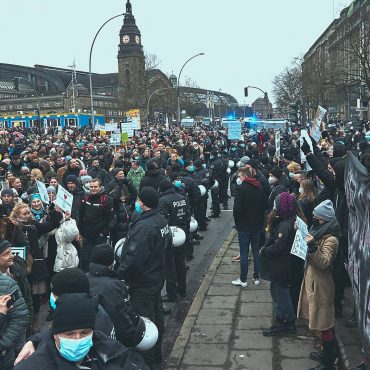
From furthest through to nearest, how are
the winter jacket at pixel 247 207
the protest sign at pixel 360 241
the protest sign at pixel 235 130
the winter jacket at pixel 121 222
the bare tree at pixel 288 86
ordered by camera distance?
the bare tree at pixel 288 86
the protest sign at pixel 235 130
the winter jacket at pixel 121 222
the winter jacket at pixel 247 207
the protest sign at pixel 360 241

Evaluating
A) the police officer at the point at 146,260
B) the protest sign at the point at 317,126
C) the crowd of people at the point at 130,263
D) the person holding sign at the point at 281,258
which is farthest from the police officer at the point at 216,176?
the police officer at the point at 146,260

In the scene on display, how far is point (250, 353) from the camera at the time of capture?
17.9 ft

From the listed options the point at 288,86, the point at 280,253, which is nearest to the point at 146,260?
the point at 280,253

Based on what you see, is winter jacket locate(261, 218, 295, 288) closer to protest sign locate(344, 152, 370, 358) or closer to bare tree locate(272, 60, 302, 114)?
protest sign locate(344, 152, 370, 358)

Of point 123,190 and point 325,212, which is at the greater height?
point 325,212

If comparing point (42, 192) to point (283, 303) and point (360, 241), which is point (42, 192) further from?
point (360, 241)

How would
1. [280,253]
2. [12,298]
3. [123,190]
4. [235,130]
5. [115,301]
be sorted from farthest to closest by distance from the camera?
[235,130] < [123,190] < [280,253] < [115,301] < [12,298]

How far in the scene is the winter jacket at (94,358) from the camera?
254 cm

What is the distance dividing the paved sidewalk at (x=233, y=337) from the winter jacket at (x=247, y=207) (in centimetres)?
98

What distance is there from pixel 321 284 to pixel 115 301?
224cm

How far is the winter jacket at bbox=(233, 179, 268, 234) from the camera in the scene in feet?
24.1

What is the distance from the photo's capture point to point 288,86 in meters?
60.8

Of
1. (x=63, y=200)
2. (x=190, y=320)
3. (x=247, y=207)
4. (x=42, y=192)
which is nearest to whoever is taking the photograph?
(x=190, y=320)

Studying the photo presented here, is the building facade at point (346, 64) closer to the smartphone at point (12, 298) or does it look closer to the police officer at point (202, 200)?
the police officer at point (202, 200)
